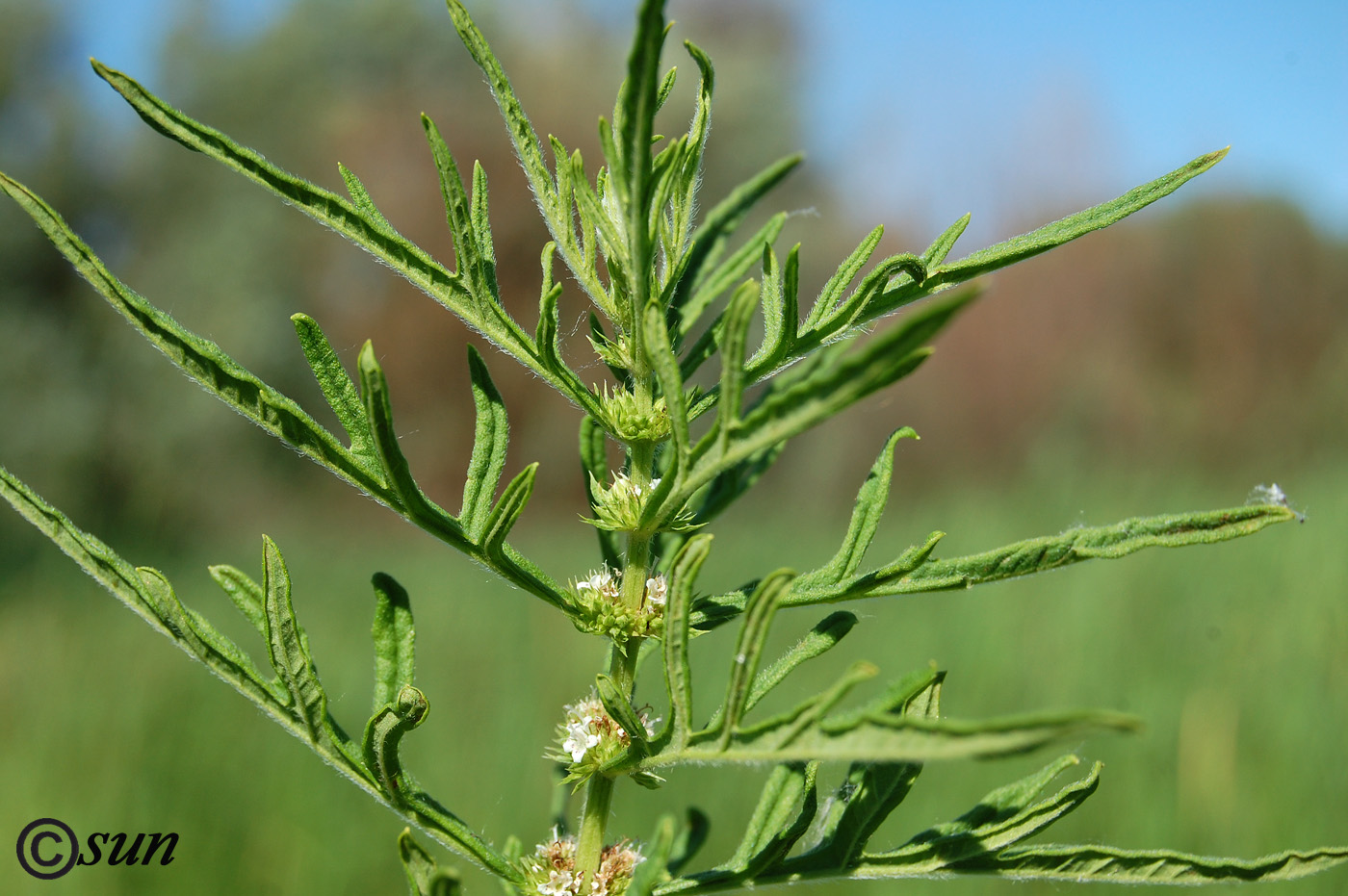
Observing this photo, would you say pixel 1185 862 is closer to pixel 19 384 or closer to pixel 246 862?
pixel 246 862

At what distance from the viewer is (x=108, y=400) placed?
1068cm

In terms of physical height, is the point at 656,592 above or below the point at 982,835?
above

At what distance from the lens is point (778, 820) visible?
68cm

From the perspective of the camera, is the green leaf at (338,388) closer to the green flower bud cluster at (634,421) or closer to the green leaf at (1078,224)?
the green flower bud cluster at (634,421)

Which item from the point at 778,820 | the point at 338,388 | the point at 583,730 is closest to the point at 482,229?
the point at 338,388

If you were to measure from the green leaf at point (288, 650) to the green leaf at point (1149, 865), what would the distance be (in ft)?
1.71

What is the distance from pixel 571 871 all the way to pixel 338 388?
0.43 metres

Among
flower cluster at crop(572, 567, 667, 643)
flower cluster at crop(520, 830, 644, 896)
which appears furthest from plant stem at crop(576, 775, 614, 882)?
flower cluster at crop(572, 567, 667, 643)

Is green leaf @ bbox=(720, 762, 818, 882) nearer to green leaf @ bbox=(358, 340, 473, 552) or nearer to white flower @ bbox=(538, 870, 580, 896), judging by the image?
white flower @ bbox=(538, 870, 580, 896)

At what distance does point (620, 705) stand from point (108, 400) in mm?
12240

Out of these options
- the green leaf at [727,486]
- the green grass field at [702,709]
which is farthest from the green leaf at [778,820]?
the green grass field at [702,709]

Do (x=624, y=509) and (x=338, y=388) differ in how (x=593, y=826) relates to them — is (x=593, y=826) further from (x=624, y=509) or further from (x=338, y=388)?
(x=338, y=388)

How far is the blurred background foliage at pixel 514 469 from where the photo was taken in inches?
114

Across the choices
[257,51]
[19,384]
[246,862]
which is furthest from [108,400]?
[246,862]
